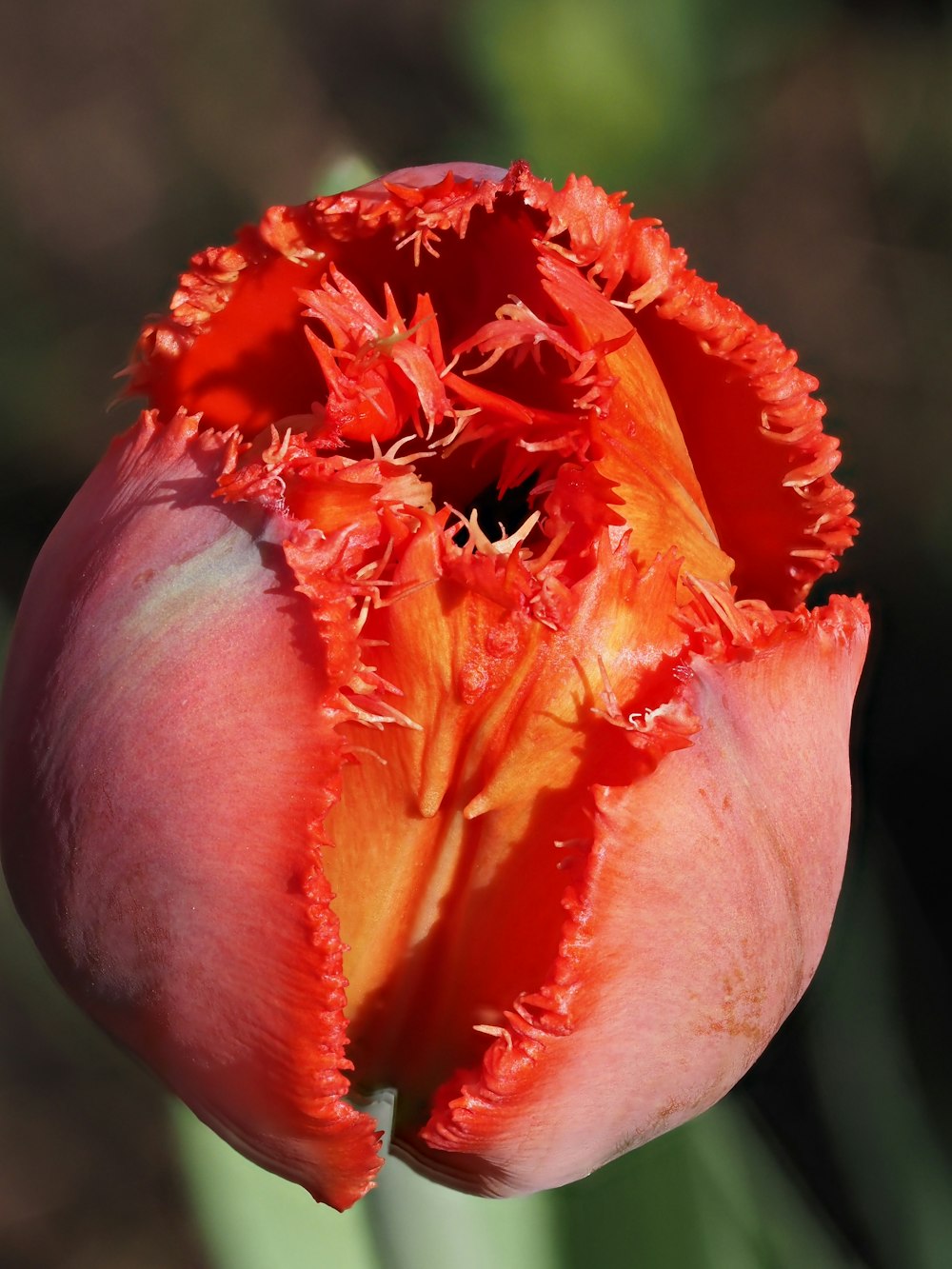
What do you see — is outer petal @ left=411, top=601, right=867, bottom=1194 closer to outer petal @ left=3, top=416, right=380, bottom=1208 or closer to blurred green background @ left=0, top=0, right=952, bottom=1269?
outer petal @ left=3, top=416, right=380, bottom=1208

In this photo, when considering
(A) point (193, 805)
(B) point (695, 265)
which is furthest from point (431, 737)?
(B) point (695, 265)


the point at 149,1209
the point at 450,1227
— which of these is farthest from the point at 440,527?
the point at 149,1209

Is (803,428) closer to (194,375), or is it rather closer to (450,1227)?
(194,375)

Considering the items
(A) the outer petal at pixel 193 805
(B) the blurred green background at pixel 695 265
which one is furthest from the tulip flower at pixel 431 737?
(B) the blurred green background at pixel 695 265

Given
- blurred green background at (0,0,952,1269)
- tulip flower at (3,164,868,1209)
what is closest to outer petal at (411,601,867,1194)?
tulip flower at (3,164,868,1209)

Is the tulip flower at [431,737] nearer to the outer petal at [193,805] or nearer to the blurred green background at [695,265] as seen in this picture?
the outer petal at [193,805]

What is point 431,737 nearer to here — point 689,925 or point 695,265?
point 689,925
